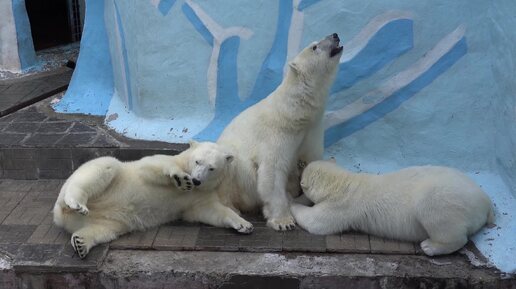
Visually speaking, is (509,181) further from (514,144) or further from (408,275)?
(408,275)

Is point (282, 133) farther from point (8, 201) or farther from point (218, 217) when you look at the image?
point (8, 201)

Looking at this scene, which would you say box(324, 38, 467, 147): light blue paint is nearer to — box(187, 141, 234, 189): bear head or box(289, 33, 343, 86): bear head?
box(289, 33, 343, 86): bear head

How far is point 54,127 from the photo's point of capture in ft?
18.1

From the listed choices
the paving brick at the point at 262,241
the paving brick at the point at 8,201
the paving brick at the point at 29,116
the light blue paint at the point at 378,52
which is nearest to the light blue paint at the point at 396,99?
the light blue paint at the point at 378,52

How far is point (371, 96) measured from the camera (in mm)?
4711

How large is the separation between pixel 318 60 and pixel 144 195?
4.97 ft

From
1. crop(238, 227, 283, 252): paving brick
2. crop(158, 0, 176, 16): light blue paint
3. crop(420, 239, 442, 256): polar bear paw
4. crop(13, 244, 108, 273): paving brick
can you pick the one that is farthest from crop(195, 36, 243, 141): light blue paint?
crop(420, 239, 442, 256): polar bear paw

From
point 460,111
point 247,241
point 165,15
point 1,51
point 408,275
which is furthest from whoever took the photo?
point 1,51

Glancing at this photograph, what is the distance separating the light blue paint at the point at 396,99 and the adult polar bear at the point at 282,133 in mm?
445

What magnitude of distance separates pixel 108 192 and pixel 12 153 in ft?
4.78

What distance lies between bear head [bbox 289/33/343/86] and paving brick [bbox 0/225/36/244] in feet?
7.15

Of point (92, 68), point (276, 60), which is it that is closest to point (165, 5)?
point (276, 60)

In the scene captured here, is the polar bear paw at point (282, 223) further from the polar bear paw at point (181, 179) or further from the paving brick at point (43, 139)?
the paving brick at point (43, 139)

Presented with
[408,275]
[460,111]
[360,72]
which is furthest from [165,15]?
[408,275]
